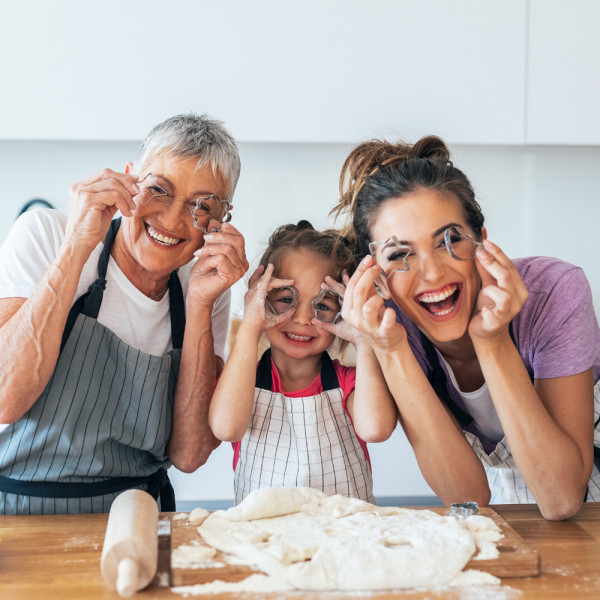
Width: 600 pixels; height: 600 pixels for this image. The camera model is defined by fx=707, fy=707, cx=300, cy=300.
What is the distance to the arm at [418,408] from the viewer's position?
1.25 m

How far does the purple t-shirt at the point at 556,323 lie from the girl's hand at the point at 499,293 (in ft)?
0.44

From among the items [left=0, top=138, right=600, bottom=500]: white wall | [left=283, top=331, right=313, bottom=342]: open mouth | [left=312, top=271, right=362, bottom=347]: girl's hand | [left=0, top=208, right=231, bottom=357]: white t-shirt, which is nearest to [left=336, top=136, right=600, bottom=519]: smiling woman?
[left=312, top=271, right=362, bottom=347]: girl's hand

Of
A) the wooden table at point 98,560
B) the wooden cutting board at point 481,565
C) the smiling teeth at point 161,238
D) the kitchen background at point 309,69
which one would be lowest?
the wooden table at point 98,560

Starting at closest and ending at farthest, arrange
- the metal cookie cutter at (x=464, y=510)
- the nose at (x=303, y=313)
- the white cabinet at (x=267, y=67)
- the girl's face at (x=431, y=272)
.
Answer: the metal cookie cutter at (x=464, y=510) → the girl's face at (x=431, y=272) → the nose at (x=303, y=313) → the white cabinet at (x=267, y=67)

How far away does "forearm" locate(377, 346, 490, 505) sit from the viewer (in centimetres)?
126

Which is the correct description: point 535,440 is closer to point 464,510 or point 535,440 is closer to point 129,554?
point 464,510

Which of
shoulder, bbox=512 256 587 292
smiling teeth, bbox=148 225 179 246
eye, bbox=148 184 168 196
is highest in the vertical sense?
eye, bbox=148 184 168 196

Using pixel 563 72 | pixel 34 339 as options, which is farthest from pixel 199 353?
pixel 563 72

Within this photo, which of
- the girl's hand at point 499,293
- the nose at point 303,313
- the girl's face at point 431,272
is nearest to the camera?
the girl's hand at point 499,293

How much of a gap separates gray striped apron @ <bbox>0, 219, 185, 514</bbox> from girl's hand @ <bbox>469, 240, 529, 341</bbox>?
24.0 inches

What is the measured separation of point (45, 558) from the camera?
3.18ft

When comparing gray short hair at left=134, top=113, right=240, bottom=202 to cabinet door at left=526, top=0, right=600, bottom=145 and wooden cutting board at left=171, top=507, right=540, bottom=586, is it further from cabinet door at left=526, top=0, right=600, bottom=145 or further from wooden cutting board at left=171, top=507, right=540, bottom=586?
cabinet door at left=526, top=0, right=600, bottom=145

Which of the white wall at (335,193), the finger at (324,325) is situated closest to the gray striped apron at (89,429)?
the finger at (324,325)

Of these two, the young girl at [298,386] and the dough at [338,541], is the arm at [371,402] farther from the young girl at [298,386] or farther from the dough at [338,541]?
the dough at [338,541]
